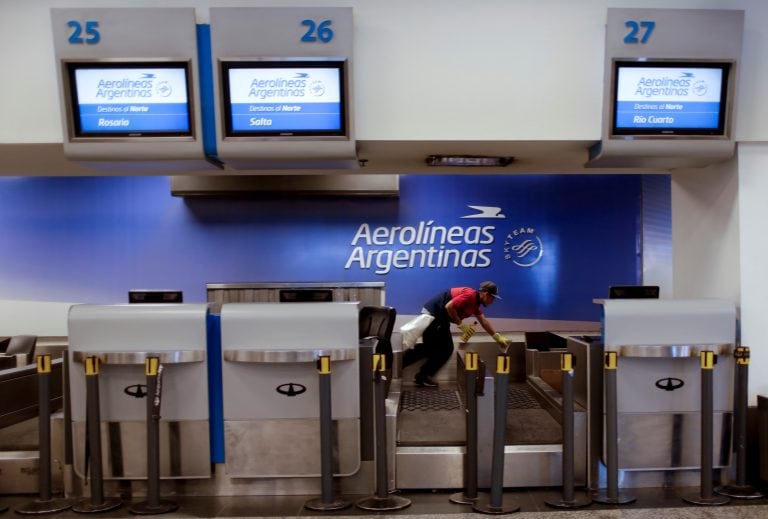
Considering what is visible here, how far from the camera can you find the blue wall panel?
8.20m

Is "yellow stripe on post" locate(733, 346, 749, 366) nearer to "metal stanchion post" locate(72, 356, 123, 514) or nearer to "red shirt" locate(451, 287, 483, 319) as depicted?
"red shirt" locate(451, 287, 483, 319)

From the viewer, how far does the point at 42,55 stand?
13.2ft

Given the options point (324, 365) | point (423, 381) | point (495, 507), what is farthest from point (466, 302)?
point (324, 365)

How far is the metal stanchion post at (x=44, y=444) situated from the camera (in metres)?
3.73

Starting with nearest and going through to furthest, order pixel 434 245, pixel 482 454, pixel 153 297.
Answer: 1. pixel 482 454
2. pixel 153 297
3. pixel 434 245

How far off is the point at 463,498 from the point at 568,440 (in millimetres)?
824

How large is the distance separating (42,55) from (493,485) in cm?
436

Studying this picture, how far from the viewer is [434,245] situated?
820 centimetres

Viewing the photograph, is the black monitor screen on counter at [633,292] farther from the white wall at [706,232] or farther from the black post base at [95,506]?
the black post base at [95,506]

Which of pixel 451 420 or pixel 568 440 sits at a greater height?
pixel 568 440

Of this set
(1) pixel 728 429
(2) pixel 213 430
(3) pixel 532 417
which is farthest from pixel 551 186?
(2) pixel 213 430

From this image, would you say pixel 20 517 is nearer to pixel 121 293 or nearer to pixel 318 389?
pixel 318 389

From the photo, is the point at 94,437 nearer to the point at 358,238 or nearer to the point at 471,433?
the point at 471,433

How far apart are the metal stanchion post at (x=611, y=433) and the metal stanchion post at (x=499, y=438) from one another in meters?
0.67
